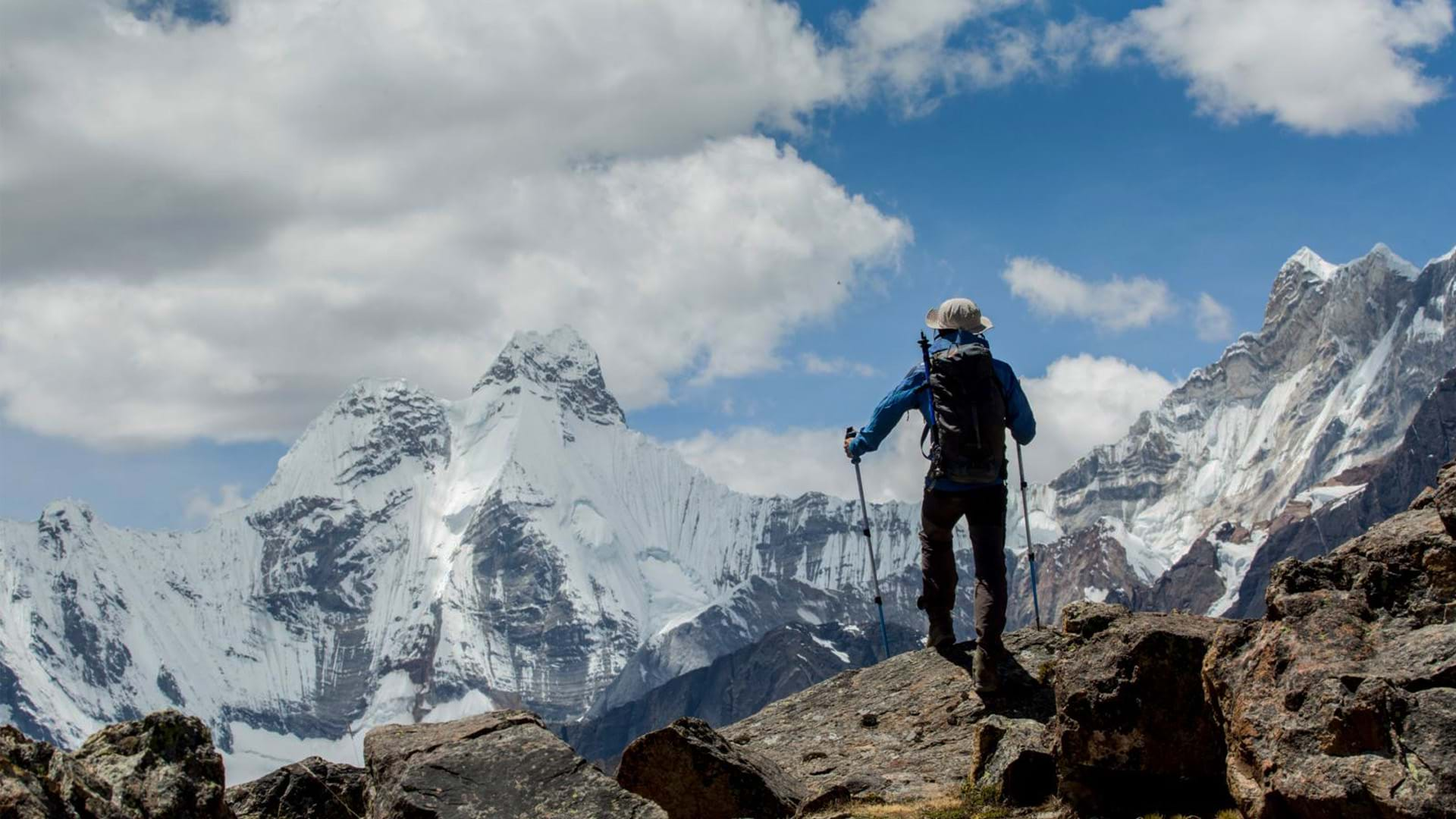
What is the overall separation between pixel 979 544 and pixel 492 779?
24.9 feet

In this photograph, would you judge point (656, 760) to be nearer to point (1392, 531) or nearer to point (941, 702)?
point (941, 702)

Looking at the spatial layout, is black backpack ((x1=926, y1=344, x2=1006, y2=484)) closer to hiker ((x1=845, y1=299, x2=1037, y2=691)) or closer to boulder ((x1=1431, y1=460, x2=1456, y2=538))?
hiker ((x1=845, y1=299, x2=1037, y2=691))

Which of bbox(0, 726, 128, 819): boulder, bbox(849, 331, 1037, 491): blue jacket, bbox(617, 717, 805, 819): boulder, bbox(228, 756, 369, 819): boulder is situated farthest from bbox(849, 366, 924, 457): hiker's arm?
bbox(0, 726, 128, 819): boulder

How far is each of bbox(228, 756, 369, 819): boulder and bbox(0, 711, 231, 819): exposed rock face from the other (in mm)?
1952

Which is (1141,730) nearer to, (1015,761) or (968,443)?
(1015,761)

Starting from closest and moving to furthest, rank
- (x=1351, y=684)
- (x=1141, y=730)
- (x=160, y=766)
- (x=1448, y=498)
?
(x=1351, y=684) → (x=160, y=766) → (x=1448, y=498) → (x=1141, y=730)

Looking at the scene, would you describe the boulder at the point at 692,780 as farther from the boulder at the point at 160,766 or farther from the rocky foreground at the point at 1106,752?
the boulder at the point at 160,766

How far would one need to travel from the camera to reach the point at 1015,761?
46.4ft

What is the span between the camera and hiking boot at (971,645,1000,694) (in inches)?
705

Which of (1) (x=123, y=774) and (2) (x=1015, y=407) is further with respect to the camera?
(2) (x=1015, y=407)

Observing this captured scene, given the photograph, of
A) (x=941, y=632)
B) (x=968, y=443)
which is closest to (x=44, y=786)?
(x=968, y=443)

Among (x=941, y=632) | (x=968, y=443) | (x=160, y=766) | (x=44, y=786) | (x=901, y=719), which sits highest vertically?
(x=968, y=443)

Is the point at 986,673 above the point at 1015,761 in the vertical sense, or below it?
above

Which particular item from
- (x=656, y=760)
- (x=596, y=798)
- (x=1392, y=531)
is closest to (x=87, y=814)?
(x=596, y=798)
